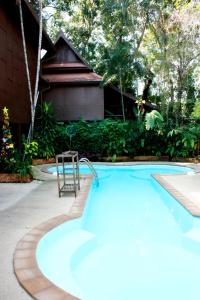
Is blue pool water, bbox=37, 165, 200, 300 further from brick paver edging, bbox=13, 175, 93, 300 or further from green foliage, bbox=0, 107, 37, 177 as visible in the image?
green foliage, bbox=0, 107, 37, 177

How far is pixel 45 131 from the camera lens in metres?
14.0

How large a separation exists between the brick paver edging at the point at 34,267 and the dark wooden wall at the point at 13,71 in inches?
263

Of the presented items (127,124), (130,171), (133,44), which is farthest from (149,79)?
(130,171)

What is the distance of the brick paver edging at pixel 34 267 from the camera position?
2.55 metres

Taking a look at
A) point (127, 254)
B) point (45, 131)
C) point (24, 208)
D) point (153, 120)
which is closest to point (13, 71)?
point (45, 131)

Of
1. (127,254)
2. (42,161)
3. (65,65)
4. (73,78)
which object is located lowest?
(127,254)

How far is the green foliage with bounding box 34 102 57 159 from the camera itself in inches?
539

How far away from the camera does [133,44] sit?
1700cm

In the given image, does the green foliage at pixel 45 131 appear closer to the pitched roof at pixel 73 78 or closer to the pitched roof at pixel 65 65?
the pitched roof at pixel 73 78

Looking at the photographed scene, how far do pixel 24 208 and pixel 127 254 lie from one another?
7.04 feet

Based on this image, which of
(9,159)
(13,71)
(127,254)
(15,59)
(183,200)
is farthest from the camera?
(15,59)

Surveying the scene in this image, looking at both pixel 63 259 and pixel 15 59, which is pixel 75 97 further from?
pixel 63 259

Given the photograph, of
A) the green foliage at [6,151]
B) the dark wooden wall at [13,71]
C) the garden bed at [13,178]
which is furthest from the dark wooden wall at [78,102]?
the garden bed at [13,178]

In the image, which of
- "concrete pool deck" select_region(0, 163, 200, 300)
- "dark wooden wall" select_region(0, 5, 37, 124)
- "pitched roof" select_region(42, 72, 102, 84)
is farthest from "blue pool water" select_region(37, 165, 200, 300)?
"pitched roof" select_region(42, 72, 102, 84)
